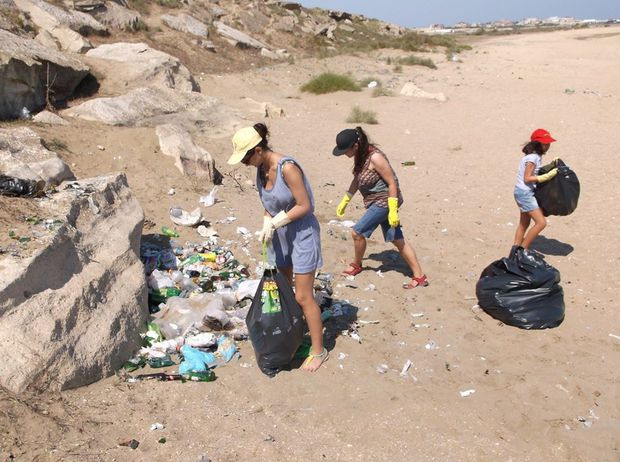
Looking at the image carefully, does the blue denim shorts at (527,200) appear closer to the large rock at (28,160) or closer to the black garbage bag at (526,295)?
the black garbage bag at (526,295)

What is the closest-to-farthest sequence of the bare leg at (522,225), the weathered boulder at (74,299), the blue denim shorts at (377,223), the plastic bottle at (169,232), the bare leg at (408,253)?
the weathered boulder at (74,299) → the blue denim shorts at (377,223) → the bare leg at (408,253) → the bare leg at (522,225) → the plastic bottle at (169,232)

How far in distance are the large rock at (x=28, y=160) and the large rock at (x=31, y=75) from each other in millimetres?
2456

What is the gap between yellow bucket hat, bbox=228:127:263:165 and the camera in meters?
3.27

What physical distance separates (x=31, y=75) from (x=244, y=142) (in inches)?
254

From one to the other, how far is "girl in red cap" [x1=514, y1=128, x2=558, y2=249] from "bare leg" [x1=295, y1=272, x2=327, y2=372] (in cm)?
276

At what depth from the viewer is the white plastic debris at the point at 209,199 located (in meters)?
6.69

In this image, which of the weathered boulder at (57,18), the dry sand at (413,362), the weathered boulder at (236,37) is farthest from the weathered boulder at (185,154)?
the weathered boulder at (236,37)

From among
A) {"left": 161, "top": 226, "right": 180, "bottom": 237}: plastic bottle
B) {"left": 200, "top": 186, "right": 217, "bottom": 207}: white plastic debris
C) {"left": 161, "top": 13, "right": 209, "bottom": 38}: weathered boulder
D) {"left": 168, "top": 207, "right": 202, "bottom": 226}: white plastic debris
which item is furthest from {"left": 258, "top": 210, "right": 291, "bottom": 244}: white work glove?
{"left": 161, "top": 13, "right": 209, "bottom": 38}: weathered boulder

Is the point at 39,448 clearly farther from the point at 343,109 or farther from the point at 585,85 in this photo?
the point at 585,85

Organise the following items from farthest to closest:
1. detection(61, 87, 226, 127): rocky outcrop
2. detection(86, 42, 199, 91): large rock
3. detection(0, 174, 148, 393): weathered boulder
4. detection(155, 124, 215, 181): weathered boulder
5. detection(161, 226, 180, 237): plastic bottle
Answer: detection(86, 42, 199, 91): large rock → detection(61, 87, 226, 127): rocky outcrop → detection(155, 124, 215, 181): weathered boulder → detection(161, 226, 180, 237): plastic bottle → detection(0, 174, 148, 393): weathered boulder

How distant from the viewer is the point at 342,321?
14.9 ft

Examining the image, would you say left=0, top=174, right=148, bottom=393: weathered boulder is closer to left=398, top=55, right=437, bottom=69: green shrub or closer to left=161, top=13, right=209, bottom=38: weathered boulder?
left=161, top=13, right=209, bottom=38: weathered boulder

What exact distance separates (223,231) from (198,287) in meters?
1.35

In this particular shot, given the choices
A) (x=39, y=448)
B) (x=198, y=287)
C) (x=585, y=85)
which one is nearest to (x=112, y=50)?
(x=198, y=287)
